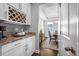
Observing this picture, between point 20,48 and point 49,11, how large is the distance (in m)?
0.53

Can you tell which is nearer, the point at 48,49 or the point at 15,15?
the point at 48,49

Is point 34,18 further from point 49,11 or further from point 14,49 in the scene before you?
point 14,49


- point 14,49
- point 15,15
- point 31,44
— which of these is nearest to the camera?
point 14,49

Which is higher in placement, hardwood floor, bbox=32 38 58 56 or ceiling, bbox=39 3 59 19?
ceiling, bbox=39 3 59 19

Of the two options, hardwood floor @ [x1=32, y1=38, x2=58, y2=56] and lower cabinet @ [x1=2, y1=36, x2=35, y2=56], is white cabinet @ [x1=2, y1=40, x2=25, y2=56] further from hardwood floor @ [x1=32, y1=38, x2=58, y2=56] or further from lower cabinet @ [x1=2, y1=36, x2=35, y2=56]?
hardwood floor @ [x1=32, y1=38, x2=58, y2=56]

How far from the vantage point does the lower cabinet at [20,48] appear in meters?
1.08

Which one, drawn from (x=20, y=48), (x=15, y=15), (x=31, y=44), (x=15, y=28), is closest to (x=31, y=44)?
(x=31, y=44)

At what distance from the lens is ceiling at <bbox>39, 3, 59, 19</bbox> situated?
3.88 ft

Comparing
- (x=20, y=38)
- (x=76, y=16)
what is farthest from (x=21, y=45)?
(x=76, y=16)

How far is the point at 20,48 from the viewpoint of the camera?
47.9 inches

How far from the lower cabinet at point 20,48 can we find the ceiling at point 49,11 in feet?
0.98

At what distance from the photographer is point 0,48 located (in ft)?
3.32

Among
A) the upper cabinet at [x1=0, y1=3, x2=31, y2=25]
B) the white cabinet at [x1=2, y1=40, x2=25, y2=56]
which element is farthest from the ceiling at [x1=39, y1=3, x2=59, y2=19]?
the white cabinet at [x1=2, y1=40, x2=25, y2=56]

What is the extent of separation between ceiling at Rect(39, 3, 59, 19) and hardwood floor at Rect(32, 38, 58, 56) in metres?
0.29
